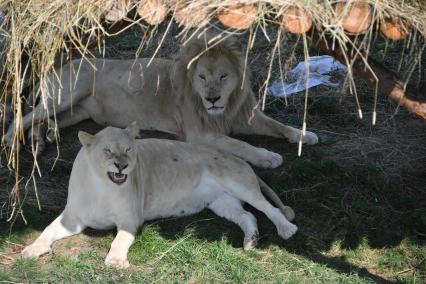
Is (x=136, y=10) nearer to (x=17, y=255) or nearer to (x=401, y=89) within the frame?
(x=401, y=89)

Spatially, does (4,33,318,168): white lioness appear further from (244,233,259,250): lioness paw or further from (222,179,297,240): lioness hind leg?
(244,233,259,250): lioness paw

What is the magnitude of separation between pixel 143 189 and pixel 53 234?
0.73 meters

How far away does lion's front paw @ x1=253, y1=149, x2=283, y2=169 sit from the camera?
6367mm

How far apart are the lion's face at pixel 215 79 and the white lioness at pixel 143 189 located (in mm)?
394

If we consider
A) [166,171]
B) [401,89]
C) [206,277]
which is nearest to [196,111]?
[166,171]

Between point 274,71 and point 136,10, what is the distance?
11.6 feet

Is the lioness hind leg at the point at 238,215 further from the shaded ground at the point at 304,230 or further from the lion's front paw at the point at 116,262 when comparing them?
Result: the lion's front paw at the point at 116,262

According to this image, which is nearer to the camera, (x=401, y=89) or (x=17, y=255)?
(x=401, y=89)

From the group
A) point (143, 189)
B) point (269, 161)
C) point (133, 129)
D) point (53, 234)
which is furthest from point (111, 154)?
point (269, 161)

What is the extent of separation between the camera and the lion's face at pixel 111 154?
5266mm

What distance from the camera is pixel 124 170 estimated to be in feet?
17.3

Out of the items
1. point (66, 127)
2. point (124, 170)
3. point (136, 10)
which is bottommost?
point (66, 127)

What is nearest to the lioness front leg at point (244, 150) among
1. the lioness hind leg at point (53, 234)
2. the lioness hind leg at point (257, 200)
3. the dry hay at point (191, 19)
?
the lioness hind leg at point (257, 200)

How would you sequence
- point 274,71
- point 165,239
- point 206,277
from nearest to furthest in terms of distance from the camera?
point 206,277 → point 165,239 → point 274,71
